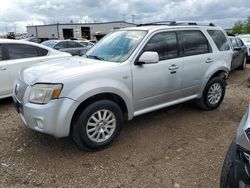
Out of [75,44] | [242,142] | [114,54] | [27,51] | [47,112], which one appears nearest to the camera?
[242,142]

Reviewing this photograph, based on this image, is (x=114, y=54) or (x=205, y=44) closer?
(x=114, y=54)

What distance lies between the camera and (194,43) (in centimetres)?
520

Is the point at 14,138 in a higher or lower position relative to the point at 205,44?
lower

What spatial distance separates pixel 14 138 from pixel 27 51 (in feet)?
9.46

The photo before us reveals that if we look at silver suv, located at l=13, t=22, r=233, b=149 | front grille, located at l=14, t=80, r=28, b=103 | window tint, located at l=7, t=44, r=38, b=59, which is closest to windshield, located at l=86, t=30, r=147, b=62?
silver suv, located at l=13, t=22, r=233, b=149

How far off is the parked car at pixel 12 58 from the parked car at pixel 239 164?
17.4 feet

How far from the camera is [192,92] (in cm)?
524

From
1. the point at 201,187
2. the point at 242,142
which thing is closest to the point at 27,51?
the point at 201,187

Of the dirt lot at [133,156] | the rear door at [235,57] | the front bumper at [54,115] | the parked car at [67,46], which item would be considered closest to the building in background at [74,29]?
the parked car at [67,46]

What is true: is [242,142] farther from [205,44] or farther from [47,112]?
[205,44]

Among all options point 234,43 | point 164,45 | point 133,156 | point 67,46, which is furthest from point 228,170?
point 67,46

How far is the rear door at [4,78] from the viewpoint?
6.14 m

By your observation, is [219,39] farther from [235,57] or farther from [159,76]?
[235,57]

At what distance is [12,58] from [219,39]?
464 centimetres
